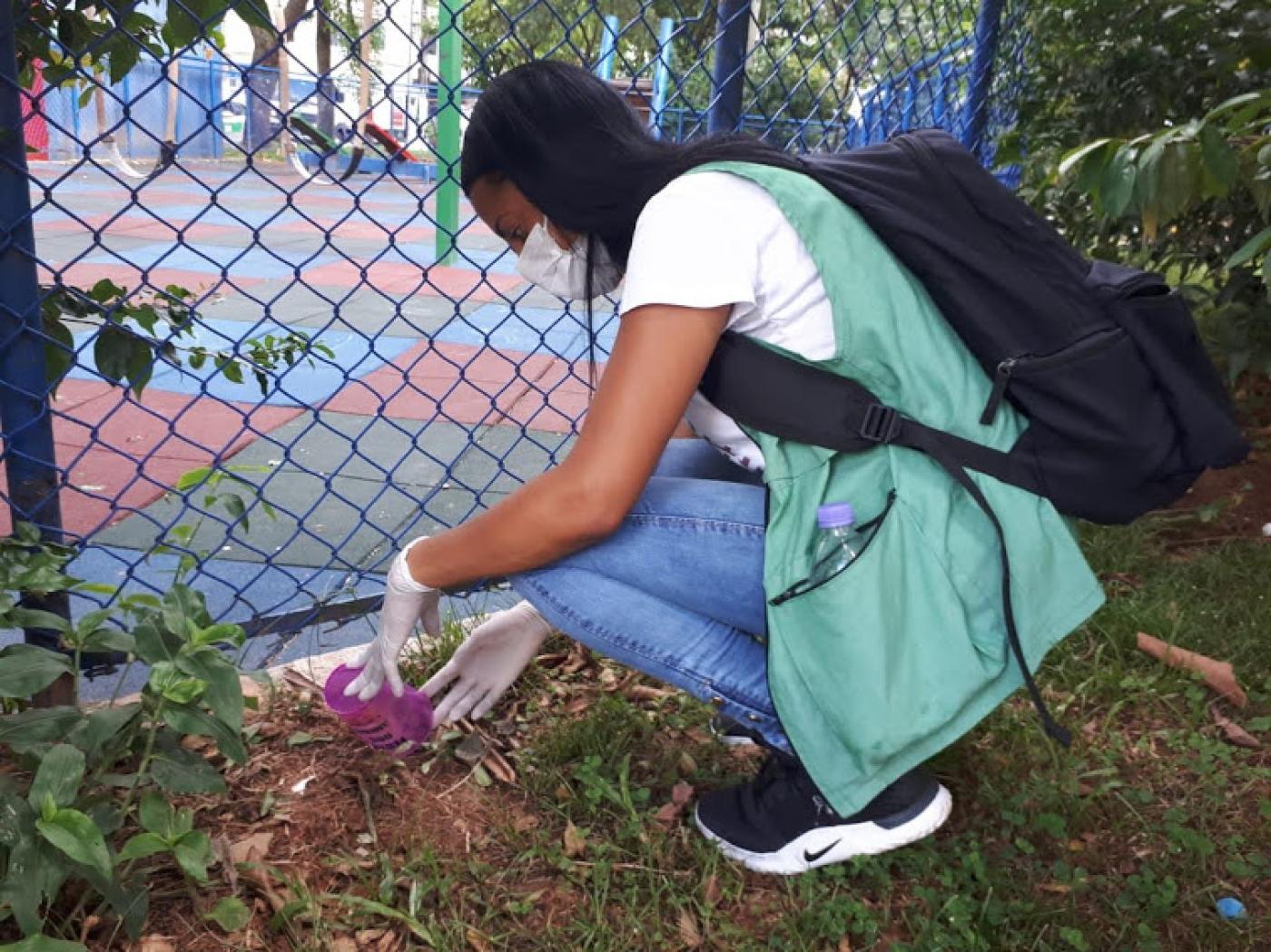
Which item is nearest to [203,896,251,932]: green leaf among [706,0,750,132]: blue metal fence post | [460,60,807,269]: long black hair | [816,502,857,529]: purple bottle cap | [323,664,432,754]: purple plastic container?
[323,664,432,754]: purple plastic container

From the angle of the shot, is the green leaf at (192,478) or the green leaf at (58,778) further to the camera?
the green leaf at (192,478)

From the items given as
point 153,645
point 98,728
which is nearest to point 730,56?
point 153,645

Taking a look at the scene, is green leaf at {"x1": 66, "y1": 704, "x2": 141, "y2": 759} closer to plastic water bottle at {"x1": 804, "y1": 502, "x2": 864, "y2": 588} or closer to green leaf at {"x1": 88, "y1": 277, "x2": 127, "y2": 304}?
green leaf at {"x1": 88, "y1": 277, "x2": 127, "y2": 304}

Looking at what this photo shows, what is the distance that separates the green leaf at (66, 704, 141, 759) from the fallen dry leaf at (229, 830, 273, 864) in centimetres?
26

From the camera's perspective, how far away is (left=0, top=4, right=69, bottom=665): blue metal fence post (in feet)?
4.87

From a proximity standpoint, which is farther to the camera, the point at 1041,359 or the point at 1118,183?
the point at 1118,183

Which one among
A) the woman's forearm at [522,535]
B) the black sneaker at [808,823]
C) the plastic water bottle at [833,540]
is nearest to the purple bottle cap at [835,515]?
the plastic water bottle at [833,540]

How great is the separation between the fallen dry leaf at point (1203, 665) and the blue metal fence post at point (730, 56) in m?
1.30

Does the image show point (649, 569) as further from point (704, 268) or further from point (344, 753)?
point (344, 753)

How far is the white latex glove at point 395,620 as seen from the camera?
157cm

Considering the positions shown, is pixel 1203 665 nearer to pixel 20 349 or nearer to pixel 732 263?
pixel 732 263

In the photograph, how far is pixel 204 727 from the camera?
1333mm

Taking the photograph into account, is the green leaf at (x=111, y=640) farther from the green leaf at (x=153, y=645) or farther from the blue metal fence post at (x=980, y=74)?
the blue metal fence post at (x=980, y=74)

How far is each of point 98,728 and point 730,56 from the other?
5.45 ft
